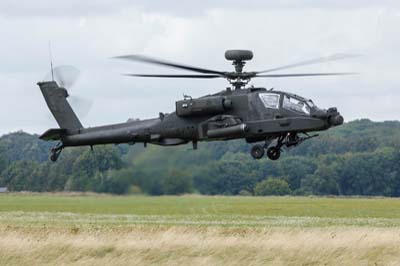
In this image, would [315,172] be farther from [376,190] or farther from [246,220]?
[246,220]

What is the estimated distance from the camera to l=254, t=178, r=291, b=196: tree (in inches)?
3172

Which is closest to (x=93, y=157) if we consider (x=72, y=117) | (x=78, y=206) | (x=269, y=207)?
(x=72, y=117)

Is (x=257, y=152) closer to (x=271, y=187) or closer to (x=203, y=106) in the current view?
(x=203, y=106)

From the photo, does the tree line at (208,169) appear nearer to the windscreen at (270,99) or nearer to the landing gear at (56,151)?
the landing gear at (56,151)

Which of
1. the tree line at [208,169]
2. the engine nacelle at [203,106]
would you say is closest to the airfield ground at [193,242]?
the tree line at [208,169]

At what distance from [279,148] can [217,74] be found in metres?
3.62

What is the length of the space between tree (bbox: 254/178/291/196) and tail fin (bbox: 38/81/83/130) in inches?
860

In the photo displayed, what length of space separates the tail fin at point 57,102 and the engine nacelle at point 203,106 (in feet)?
20.2

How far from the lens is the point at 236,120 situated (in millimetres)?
52875

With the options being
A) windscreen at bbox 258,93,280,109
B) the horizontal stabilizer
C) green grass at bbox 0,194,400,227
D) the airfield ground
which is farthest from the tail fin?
windscreen at bbox 258,93,280,109

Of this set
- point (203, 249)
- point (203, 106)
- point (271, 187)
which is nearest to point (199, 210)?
point (271, 187)

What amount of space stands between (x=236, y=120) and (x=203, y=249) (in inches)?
389

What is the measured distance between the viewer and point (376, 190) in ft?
289

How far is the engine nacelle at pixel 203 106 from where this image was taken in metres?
53.2
